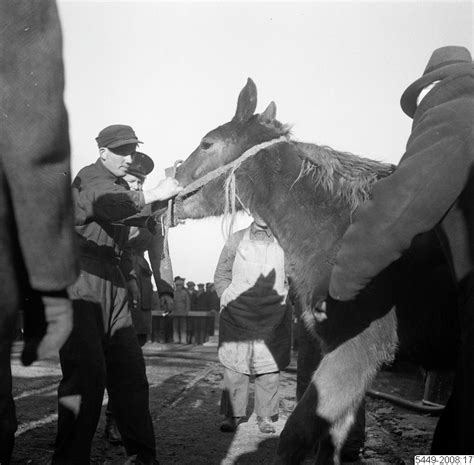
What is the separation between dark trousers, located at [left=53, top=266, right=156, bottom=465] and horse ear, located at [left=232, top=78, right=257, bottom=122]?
74.6 inches

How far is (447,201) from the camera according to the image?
2283 mm

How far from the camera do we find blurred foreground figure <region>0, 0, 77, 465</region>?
1303 mm

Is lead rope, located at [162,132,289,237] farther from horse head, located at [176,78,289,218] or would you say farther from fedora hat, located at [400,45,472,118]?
fedora hat, located at [400,45,472,118]

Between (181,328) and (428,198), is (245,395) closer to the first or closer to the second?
(428,198)

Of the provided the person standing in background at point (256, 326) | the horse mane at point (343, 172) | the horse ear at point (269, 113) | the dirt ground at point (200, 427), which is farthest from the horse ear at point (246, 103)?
the dirt ground at point (200, 427)

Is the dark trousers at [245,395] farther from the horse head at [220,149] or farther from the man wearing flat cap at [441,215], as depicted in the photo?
the man wearing flat cap at [441,215]

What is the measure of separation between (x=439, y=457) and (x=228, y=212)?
9.00ft

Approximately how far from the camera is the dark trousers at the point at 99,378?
329cm

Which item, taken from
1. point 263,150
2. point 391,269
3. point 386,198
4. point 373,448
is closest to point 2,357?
point 386,198

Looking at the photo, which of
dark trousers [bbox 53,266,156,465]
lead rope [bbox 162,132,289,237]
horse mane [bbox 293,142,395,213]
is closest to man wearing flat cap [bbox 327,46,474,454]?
horse mane [bbox 293,142,395,213]

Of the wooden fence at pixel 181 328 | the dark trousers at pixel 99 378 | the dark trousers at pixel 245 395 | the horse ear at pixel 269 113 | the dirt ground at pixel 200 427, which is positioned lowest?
the wooden fence at pixel 181 328

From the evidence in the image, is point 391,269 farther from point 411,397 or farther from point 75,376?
point 411,397

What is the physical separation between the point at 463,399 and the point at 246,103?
128 inches

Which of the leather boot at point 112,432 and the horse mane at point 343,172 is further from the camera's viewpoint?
the leather boot at point 112,432
